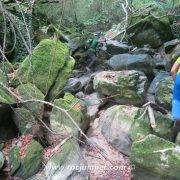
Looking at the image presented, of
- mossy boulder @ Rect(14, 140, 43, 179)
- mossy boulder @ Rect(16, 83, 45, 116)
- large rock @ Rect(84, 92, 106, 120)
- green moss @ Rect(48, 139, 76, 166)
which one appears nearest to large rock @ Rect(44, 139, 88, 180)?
green moss @ Rect(48, 139, 76, 166)

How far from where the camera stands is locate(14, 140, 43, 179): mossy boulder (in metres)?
5.50

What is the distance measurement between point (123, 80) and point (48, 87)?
149cm

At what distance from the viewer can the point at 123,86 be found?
691cm

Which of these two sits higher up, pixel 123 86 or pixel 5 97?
pixel 5 97

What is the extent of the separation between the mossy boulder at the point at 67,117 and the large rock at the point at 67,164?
18.4 inches

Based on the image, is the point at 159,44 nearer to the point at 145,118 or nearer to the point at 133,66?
the point at 133,66

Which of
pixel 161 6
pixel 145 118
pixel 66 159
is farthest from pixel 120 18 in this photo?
pixel 66 159

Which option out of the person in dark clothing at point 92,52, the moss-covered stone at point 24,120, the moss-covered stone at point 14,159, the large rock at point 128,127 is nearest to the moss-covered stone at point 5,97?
the moss-covered stone at point 24,120

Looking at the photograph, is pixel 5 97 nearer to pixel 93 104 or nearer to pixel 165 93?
pixel 93 104

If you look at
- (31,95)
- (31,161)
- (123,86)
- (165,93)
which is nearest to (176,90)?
(165,93)

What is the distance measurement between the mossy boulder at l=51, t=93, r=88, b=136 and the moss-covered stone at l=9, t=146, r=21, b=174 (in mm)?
838

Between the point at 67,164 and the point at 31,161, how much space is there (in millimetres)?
667

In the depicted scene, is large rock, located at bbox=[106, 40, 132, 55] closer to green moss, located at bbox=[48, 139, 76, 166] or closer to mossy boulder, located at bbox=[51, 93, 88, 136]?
mossy boulder, located at bbox=[51, 93, 88, 136]

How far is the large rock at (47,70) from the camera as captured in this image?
7.00 meters
